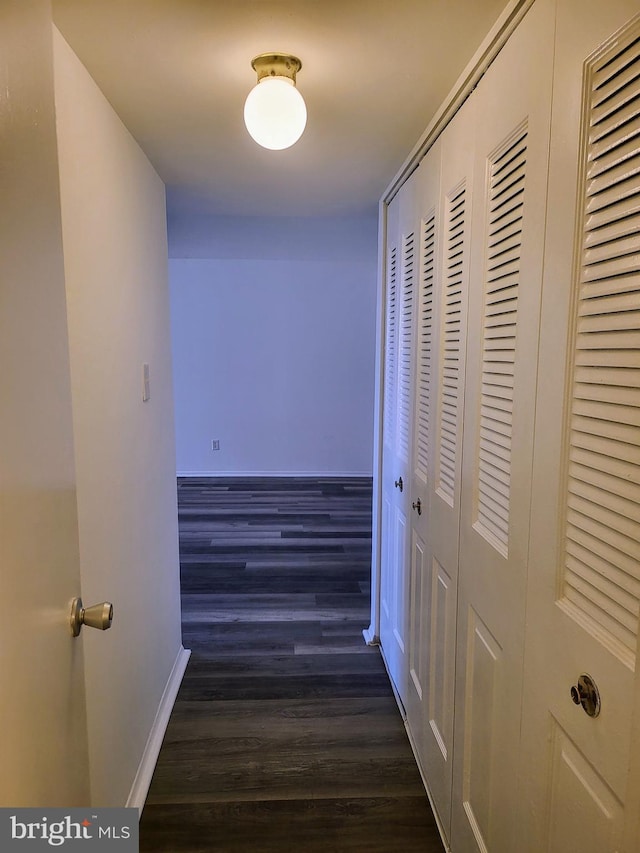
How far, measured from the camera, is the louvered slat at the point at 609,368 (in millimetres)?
707

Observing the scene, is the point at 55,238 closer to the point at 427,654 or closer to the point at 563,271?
the point at 563,271

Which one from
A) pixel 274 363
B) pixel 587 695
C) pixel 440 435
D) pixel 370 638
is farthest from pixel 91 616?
pixel 274 363

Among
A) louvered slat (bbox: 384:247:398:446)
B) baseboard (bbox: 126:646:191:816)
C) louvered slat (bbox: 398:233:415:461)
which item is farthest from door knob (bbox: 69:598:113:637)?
louvered slat (bbox: 384:247:398:446)

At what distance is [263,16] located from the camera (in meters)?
1.04

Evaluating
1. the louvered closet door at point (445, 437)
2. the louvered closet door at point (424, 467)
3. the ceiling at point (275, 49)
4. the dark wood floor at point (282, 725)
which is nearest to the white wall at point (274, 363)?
the dark wood floor at point (282, 725)

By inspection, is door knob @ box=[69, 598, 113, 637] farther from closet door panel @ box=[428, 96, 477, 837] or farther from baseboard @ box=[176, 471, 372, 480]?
baseboard @ box=[176, 471, 372, 480]

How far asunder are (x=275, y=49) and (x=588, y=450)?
1.07 meters

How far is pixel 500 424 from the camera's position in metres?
1.14

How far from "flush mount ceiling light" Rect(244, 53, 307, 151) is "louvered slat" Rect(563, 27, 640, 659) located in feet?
2.17

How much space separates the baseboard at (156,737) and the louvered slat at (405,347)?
4.48ft

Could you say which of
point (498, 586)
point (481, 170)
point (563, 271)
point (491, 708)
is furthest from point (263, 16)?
point (491, 708)

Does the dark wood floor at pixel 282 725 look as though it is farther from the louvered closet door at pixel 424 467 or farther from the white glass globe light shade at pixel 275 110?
the white glass globe light shade at pixel 275 110

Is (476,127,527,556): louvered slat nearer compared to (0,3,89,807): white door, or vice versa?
(0,3,89,807): white door

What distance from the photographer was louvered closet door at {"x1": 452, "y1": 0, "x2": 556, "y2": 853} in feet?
3.18
